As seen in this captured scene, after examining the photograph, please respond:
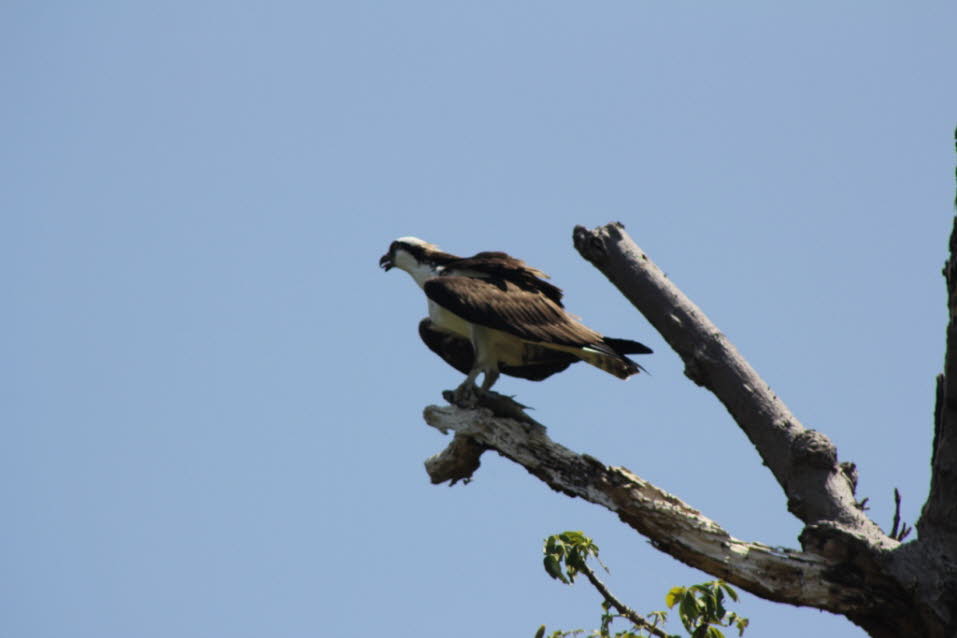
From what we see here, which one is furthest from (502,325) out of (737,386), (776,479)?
(776,479)

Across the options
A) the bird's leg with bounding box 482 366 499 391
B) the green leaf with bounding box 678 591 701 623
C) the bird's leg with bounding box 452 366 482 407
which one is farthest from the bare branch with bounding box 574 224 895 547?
the bird's leg with bounding box 482 366 499 391

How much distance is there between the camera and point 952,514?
215 inches

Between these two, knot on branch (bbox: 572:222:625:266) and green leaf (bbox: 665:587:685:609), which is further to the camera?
knot on branch (bbox: 572:222:625:266)

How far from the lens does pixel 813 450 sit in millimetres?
6152

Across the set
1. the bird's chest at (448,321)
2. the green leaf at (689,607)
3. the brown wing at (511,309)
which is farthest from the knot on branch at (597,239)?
the green leaf at (689,607)

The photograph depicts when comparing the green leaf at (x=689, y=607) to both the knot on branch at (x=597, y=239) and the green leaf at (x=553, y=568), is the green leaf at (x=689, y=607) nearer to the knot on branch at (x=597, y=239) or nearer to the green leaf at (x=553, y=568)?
the green leaf at (x=553, y=568)

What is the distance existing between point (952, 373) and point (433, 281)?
4173 millimetres

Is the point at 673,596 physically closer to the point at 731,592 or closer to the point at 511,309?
the point at 731,592

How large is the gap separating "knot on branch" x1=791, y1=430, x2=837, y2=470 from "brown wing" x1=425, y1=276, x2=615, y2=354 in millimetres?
1871

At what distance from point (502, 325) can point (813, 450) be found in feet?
8.54

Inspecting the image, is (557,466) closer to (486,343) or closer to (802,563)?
(802,563)

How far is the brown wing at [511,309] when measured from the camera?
7973 mm

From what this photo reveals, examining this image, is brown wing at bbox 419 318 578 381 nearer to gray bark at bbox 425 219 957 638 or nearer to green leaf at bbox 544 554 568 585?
gray bark at bbox 425 219 957 638

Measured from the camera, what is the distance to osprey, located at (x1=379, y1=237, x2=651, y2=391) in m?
7.94
